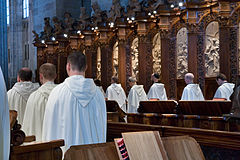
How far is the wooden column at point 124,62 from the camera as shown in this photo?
16562 mm

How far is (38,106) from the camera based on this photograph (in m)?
5.04

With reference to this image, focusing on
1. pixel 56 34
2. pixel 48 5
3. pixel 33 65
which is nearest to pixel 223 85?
pixel 56 34

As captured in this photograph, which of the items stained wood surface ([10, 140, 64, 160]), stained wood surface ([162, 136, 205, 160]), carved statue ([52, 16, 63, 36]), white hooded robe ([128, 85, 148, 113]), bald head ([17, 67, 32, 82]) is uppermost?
carved statue ([52, 16, 63, 36])

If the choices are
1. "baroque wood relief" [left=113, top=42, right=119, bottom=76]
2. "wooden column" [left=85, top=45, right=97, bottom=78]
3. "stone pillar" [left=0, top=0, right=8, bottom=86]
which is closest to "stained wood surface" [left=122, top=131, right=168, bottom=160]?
"baroque wood relief" [left=113, top=42, right=119, bottom=76]

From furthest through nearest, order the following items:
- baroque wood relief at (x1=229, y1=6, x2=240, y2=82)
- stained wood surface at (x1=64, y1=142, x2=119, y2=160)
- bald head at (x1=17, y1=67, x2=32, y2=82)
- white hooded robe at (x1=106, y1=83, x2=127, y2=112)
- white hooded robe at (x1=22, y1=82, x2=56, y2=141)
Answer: white hooded robe at (x1=106, y1=83, x2=127, y2=112)
baroque wood relief at (x1=229, y1=6, x2=240, y2=82)
bald head at (x1=17, y1=67, x2=32, y2=82)
white hooded robe at (x1=22, y1=82, x2=56, y2=141)
stained wood surface at (x1=64, y1=142, x2=119, y2=160)

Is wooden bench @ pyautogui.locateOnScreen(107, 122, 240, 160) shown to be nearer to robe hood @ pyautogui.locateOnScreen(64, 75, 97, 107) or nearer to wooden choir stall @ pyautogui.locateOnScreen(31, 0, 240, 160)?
wooden choir stall @ pyautogui.locateOnScreen(31, 0, 240, 160)

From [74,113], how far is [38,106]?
1.22 meters

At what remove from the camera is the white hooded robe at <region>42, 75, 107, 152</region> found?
12.9 feet

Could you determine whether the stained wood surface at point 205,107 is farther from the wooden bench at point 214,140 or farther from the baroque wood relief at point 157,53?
the baroque wood relief at point 157,53

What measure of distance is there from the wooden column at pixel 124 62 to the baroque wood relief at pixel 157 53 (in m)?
1.59

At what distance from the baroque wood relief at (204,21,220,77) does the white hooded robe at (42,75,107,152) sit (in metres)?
9.18

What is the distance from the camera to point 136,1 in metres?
15.0

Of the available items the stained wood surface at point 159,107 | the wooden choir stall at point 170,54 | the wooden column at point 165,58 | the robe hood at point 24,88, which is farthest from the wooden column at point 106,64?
the robe hood at point 24,88

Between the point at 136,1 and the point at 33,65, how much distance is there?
14.7 metres
